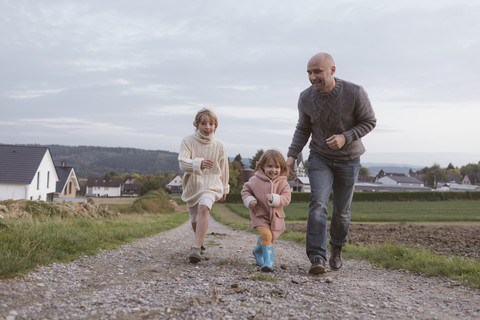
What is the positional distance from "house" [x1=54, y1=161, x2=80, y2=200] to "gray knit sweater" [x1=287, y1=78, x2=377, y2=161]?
59.5 metres

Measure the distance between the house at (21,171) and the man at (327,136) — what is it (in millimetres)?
38224

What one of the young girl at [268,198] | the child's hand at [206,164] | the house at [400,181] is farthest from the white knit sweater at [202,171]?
the house at [400,181]

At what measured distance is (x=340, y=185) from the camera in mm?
5301

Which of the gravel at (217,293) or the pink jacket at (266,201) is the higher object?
the pink jacket at (266,201)

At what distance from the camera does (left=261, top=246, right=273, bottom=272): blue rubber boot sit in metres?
4.73

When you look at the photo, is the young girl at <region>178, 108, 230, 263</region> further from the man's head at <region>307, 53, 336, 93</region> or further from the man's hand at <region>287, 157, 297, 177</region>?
the man's head at <region>307, 53, 336, 93</region>

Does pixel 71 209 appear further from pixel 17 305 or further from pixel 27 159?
pixel 27 159

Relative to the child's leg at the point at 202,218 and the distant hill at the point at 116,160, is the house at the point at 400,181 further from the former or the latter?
the child's leg at the point at 202,218

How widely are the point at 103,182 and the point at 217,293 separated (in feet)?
442

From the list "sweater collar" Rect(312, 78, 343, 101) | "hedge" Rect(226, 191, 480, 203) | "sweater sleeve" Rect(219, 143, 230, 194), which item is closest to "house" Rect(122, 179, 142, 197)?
"hedge" Rect(226, 191, 480, 203)

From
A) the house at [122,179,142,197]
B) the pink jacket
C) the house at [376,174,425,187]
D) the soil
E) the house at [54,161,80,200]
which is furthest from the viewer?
the house at [122,179,142,197]

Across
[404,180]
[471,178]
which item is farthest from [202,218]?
[471,178]

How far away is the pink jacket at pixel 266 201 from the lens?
5.05m

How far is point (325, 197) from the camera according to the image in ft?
16.5
